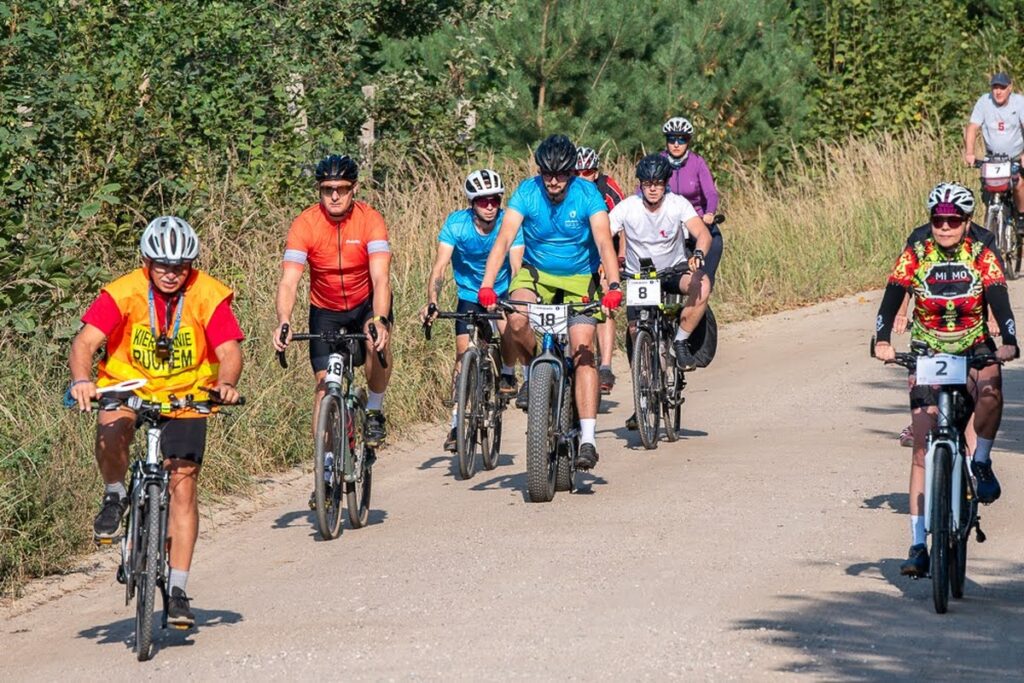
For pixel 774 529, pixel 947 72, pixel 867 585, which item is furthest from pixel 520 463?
pixel 947 72

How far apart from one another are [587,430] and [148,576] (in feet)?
12.8

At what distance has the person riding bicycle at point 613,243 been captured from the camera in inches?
503

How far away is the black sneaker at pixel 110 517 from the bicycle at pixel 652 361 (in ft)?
16.3

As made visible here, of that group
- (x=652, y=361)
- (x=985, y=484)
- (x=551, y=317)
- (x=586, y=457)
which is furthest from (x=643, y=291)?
(x=985, y=484)

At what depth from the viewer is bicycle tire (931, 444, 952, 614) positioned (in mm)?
8406

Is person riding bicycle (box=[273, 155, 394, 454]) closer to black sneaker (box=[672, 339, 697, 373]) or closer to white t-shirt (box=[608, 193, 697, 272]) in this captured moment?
white t-shirt (box=[608, 193, 697, 272])

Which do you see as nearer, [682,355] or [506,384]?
[506,384]

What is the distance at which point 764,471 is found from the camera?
40.7 ft

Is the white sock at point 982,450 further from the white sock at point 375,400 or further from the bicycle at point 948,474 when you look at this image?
the white sock at point 375,400

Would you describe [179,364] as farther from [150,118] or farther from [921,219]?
[921,219]

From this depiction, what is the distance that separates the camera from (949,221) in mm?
9297

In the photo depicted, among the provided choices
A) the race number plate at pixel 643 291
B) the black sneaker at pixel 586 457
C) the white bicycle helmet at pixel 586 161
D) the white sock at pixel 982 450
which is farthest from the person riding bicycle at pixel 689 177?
the white sock at pixel 982 450

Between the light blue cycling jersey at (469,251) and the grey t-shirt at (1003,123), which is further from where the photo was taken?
the grey t-shirt at (1003,123)

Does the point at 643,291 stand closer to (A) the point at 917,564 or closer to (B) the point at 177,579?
(A) the point at 917,564
